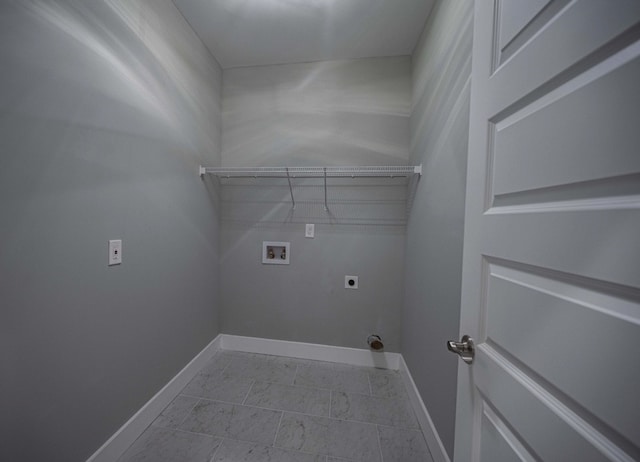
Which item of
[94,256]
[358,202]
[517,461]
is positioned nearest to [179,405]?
[94,256]

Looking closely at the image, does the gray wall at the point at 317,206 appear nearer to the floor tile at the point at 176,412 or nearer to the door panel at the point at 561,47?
the floor tile at the point at 176,412

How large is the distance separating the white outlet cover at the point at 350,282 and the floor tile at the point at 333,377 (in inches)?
25.7

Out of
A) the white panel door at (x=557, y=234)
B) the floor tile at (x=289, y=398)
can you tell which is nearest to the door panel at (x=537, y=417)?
the white panel door at (x=557, y=234)

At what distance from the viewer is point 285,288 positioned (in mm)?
1941

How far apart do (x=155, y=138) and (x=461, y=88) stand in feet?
5.35

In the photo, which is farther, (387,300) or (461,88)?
(387,300)

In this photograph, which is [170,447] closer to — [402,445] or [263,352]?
[263,352]

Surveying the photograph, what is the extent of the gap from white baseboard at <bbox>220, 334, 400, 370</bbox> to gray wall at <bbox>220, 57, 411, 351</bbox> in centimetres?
6

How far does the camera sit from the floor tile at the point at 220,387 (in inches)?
58.6

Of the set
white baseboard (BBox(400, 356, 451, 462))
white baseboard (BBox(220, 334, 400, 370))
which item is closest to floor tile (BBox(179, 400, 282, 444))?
white baseboard (BBox(220, 334, 400, 370))

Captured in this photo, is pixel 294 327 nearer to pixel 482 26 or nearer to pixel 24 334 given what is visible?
pixel 24 334

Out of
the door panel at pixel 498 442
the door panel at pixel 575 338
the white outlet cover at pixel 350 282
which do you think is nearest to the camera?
the door panel at pixel 575 338

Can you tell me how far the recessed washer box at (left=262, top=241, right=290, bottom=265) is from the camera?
75.8 inches

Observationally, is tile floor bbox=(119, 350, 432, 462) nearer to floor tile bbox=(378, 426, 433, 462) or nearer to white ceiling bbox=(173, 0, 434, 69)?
floor tile bbox=(378, 426, 433, 462)
